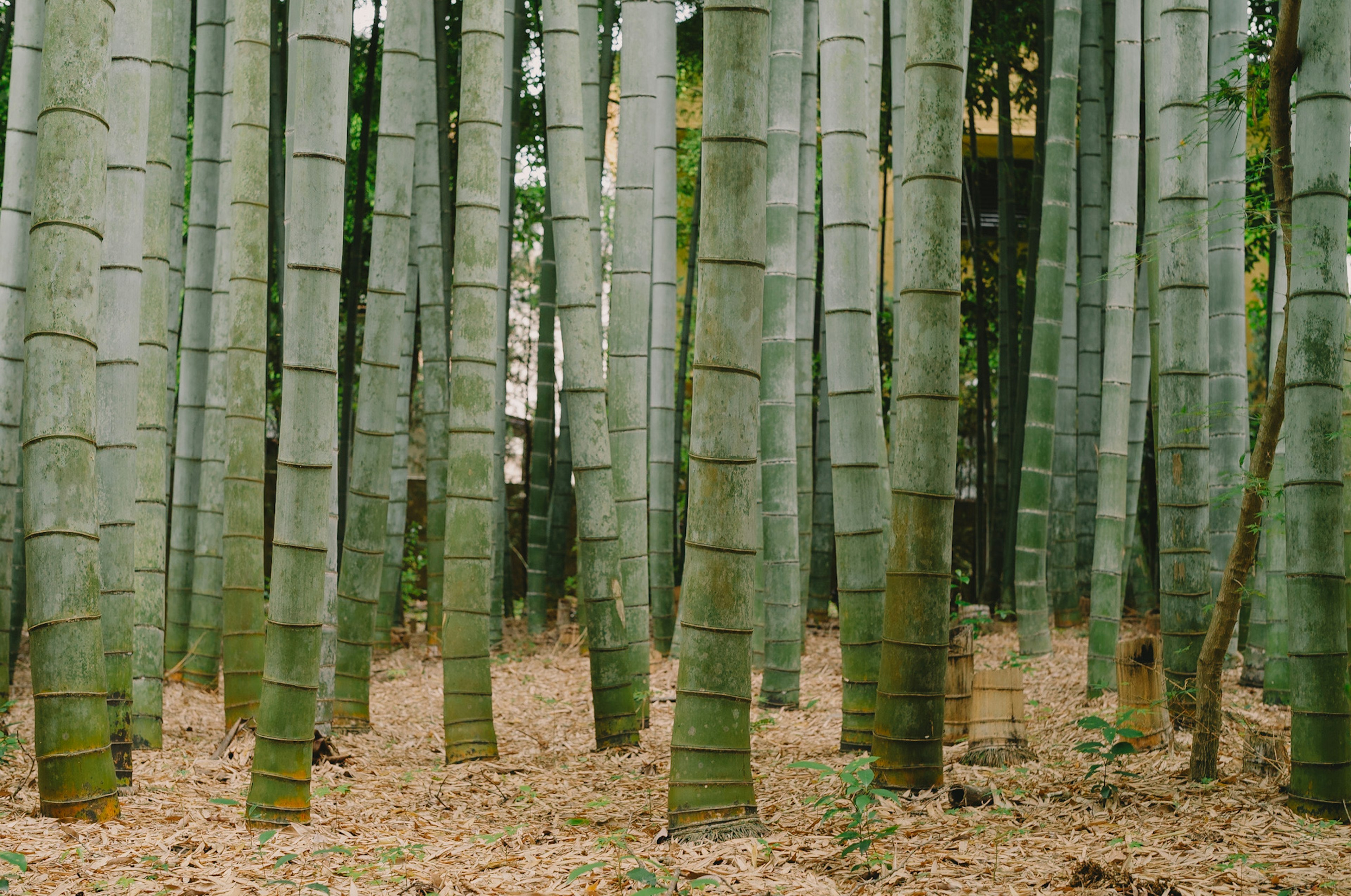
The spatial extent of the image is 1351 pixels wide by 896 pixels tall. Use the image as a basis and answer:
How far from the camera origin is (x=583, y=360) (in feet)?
11.5

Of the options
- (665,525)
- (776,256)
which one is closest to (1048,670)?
(665,525)

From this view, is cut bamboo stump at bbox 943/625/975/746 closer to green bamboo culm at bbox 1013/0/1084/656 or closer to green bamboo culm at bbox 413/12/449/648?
green bamboo culm at bbox 1013/0/1084/656

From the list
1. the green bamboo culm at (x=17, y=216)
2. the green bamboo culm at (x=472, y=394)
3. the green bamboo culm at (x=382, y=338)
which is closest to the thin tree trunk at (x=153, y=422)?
the green bamboo culm at (x=17, y=216)

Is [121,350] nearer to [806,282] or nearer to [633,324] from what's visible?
[633,324]

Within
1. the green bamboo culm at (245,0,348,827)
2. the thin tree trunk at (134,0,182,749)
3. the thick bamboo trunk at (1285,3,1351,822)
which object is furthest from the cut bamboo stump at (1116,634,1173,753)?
the thin tree trunk at (134,0,182,749)

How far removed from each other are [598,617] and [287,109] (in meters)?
3.36

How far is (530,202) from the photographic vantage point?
28.6 feet

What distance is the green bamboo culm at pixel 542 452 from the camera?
21.1ft

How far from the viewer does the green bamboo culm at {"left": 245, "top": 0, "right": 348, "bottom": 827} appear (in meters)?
2.48

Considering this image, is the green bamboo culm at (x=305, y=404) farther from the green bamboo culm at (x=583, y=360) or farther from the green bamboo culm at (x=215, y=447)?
the green bamboo culm at (x=215, y=447)

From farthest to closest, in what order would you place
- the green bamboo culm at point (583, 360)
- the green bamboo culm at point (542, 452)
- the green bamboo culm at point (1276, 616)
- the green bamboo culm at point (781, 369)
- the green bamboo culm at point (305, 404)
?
the green bamboo culm at point (542, 452) → the green bamboo culm at point (1276, 616) → the green bamboo culm at point (781, 369) → the green bamboo culm at point (583, 360) → the green bamboo culm at point (305, 404)

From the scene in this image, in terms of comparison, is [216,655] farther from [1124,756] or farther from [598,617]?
[1124,756]

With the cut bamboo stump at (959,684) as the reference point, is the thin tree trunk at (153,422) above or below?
above

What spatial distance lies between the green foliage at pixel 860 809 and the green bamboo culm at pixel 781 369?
4.12 feet
